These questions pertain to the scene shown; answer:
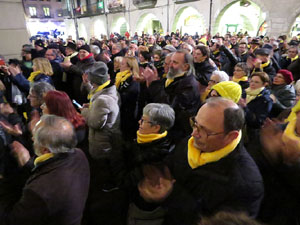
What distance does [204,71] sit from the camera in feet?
11.2

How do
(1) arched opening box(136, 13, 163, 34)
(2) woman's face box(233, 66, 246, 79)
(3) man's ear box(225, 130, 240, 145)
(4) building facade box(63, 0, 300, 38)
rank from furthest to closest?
(1) arched opening box(136, 13, 163, 34), (4) building facade box(63, 0, 300, 38), (2) woman's face box(233, 66, 246, 79), (3) man's ear box(225, 130, 240, 145)

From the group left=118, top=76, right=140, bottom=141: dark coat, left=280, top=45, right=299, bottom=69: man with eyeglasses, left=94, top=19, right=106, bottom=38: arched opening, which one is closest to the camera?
left=118, top=76, right=140, bottom=141: dark coat

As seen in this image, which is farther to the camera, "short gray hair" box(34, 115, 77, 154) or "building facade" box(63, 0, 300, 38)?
"building facade" box(63, 0, 300, 38)

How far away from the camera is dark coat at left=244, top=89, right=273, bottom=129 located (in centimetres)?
244

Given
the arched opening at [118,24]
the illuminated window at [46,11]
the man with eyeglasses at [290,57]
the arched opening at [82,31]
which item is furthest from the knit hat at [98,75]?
the illuminated window at [46,11]

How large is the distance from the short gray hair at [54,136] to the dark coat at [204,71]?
95.2 inches

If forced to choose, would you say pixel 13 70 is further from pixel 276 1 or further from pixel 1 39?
pixel 276 1

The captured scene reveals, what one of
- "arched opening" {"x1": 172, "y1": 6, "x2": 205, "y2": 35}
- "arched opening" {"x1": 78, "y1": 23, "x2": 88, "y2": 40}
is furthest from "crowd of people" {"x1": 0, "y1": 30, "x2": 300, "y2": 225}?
"arched opening" {"x1": 78, "y1": 23, "x2": 88, "y2": 40}

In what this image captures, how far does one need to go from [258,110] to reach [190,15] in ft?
66.8

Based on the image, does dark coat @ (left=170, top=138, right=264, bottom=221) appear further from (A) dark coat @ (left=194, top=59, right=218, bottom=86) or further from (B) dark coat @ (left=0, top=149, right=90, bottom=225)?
(A) dark coat @ (left=194, top=59, right=218, bottom=86)

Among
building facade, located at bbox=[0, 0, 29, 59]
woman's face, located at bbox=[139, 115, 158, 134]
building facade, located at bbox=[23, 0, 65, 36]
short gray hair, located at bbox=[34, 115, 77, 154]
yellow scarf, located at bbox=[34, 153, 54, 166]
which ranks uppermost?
building facade, located at bbox=[23, 0, 65, 36]

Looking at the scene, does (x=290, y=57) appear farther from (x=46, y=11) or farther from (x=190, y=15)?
(x=46, y=11)

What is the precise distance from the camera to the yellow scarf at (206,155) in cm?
121

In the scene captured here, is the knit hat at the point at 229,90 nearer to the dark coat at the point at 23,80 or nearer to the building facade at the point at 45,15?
the dark coat at the point at 23,80
